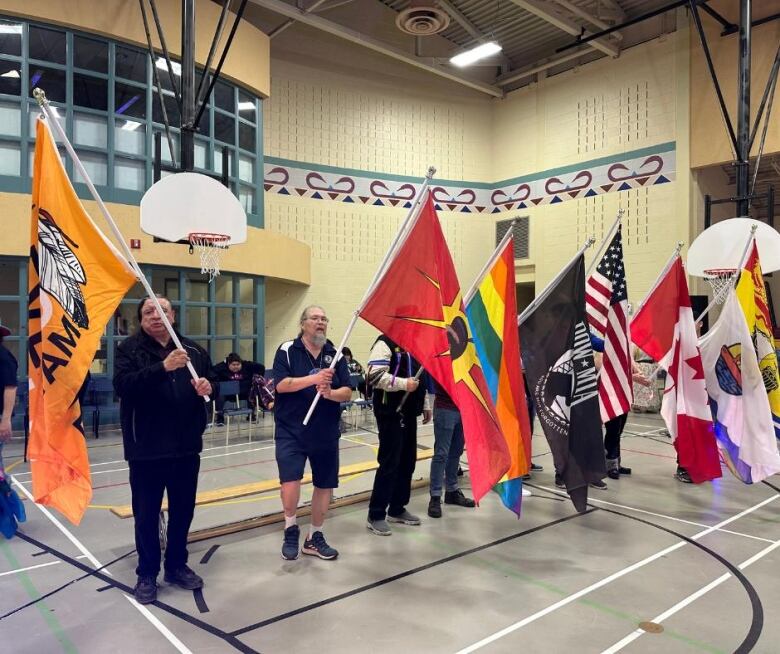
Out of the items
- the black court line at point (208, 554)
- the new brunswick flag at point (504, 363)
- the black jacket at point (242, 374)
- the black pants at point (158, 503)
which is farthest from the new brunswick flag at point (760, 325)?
the black jacket at point (242, 374)

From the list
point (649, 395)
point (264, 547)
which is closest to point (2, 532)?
point (264, 547)

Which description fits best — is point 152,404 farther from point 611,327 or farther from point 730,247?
point 730,247

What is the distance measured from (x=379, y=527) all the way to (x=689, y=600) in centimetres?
223

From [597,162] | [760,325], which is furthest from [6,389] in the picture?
[597,162]

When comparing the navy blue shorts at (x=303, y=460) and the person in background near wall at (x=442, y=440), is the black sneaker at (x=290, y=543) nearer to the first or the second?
the navy blue shorts at (x=303, y=460)

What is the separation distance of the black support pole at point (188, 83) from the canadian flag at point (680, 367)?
589cm

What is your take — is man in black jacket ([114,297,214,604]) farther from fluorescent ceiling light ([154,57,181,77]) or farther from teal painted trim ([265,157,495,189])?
teal painted trim ([265,157,495,189])

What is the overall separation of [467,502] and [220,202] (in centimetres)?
480

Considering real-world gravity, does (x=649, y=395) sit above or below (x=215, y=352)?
below

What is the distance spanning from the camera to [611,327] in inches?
222

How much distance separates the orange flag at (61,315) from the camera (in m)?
3.06

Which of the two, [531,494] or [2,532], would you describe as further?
[531,494]

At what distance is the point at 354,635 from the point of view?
10.7ft

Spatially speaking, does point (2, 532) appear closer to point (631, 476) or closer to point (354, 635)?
point (354, 635)
